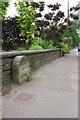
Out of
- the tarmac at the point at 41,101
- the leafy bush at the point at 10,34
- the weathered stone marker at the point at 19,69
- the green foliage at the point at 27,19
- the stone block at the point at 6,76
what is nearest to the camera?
the tarmac at the point at 41,101

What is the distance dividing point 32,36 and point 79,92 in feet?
49.1

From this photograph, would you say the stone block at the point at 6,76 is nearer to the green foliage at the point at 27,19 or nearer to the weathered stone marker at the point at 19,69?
the weathered stone marker at the point at 19,69

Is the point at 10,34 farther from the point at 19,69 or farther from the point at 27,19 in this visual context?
the point at 19,69

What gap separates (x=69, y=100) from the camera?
16.3ft

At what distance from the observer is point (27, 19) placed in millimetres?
20453

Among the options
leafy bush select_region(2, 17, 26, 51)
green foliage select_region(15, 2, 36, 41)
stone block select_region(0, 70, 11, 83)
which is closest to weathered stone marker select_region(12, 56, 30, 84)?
stone block select_region(0, 70, 11, 83)

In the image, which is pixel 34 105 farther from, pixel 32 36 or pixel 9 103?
pixel 32 36

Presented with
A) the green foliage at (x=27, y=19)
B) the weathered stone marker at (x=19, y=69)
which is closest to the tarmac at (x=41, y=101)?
the weathered stone marker at (x=19, y=69)

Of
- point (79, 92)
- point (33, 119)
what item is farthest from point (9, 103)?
point (79, 92)

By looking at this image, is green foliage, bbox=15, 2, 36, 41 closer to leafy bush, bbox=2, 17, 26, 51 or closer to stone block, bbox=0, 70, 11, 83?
leafy bush, bbox=2, 17, 26, 51

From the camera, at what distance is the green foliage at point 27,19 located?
20078mm

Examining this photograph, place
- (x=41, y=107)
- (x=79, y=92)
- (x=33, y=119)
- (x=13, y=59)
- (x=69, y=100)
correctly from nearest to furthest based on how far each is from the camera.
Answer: (x=33, y=119)
(x=41, y=107)
(x=69, y=100)
(x=79, y=92)
(x=13, y=59)

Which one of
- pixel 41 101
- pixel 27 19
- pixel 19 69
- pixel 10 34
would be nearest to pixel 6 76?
pixel 19 69

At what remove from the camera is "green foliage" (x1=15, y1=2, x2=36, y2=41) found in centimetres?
2008
